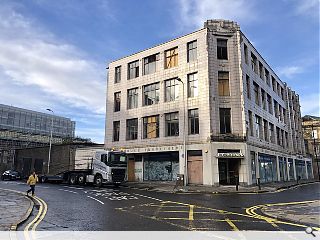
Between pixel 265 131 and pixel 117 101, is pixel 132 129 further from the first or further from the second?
pixel 265 131

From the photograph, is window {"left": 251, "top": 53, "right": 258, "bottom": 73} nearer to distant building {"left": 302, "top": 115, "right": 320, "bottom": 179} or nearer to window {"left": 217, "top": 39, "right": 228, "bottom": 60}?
window {"left": 217, "top": 39, "right": 228, "bottom": 60}

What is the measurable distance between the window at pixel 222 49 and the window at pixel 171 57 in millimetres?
5204

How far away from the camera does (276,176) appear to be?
39.1m

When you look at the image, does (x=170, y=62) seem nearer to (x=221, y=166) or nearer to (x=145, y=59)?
(x=145, y=59)

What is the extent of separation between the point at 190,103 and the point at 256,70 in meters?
12.0

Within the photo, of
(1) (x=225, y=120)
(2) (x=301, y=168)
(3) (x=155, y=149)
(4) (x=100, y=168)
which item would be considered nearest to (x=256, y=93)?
(1) (x=225, y=120)

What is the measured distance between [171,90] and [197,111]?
15.9 feet

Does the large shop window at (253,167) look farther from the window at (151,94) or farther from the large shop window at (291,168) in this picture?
the large shop window at (291,168)

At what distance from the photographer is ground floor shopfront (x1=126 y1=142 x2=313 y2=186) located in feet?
93.4

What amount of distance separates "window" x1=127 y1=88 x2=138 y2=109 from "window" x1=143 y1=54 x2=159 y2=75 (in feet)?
9.57

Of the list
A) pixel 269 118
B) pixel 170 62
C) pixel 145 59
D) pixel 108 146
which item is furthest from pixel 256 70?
pixel 108 146

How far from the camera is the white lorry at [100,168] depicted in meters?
26.9

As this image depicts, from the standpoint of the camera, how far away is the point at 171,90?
1342 inches

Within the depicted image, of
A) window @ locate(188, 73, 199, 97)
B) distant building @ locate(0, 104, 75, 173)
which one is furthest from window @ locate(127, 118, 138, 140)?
distant building @ locate(0, 104, 75, 173)
